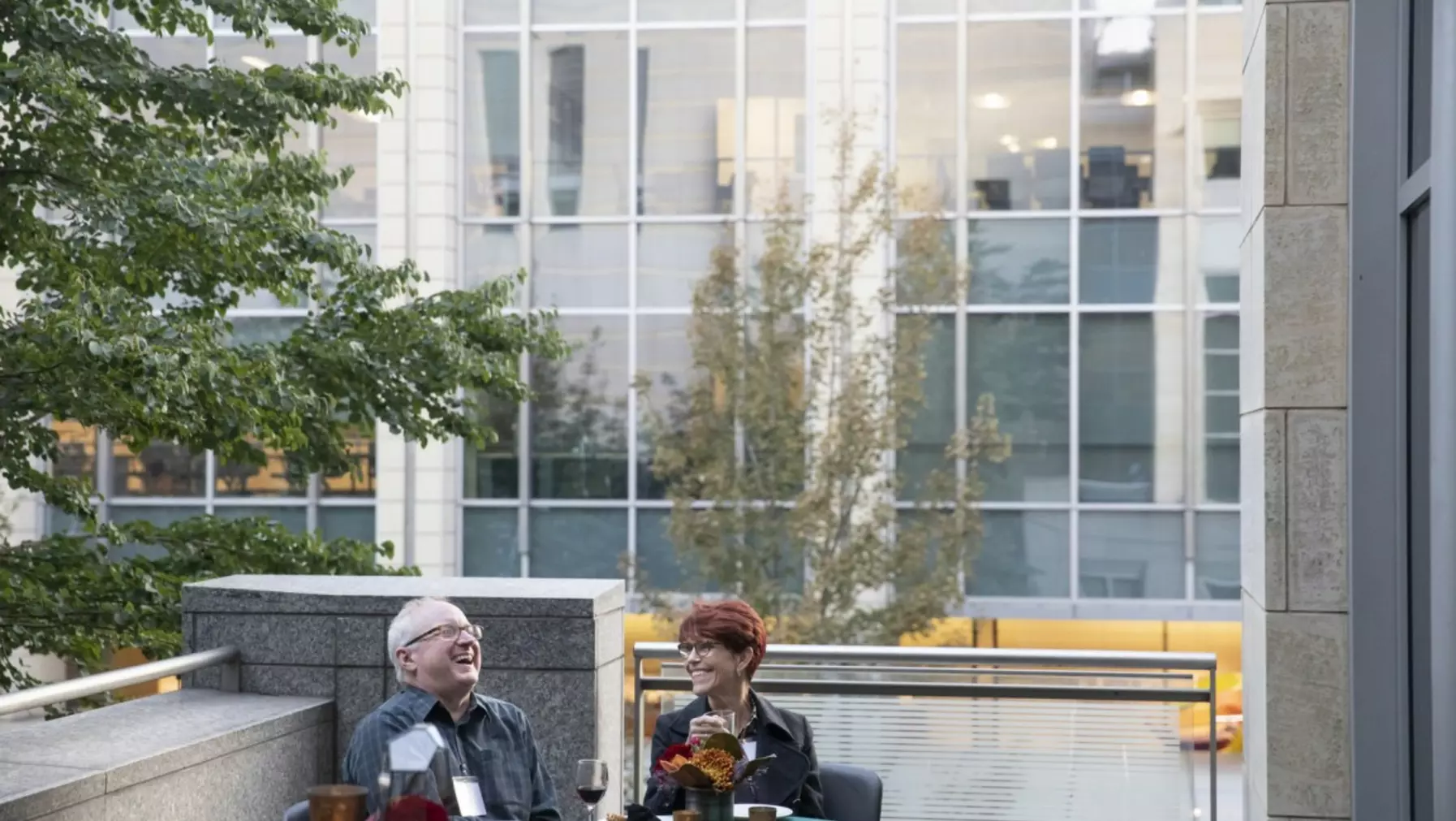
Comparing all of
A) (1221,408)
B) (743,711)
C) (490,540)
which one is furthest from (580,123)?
(743,711)

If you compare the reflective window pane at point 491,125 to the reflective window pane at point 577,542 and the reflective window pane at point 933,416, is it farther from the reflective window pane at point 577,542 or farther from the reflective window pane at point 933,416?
the reflective window pane at point 933,416

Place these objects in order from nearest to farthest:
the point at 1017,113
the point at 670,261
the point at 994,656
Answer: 1. the point at 994,656
2. the point at 1017,113
3. the point at 670,261

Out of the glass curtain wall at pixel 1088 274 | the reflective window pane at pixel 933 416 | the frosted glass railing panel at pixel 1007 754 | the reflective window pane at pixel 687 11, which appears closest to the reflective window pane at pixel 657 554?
the reflective window pane at pixel 933 416

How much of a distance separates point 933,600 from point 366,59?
10313 mm

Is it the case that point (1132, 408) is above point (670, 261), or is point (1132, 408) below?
below

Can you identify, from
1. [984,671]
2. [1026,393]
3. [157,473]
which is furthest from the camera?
[157,473]

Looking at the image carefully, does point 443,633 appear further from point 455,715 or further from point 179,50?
point 179,50

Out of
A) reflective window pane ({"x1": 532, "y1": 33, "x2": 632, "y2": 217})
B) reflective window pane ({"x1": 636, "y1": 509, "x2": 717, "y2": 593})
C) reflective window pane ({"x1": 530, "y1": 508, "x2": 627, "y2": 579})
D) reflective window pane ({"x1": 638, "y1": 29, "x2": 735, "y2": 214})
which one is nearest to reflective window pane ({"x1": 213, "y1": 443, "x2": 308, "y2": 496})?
reflective window pane ({"x1": 530, "y1": 508, "x2": 627, "y2": 579})

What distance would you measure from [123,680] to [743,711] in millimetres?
1979

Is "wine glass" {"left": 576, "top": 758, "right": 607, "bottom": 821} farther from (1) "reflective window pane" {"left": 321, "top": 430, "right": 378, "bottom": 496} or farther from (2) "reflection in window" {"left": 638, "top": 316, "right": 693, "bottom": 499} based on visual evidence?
(1) "reflective window pane" {"left": 321, "top": 430, "right": 378, "bottom": 496}

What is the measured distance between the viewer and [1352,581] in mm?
4441

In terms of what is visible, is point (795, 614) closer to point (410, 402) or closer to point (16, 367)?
point (410, 402)

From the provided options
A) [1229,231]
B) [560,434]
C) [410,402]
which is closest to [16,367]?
[410,402]

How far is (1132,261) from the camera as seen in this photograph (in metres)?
19.9
